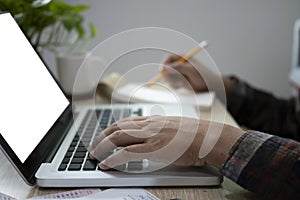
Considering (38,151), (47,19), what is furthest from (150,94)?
(38,151)

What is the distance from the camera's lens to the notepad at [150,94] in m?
1.09

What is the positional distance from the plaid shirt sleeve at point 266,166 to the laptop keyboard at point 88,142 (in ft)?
0.43

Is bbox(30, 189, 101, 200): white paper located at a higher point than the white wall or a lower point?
higher

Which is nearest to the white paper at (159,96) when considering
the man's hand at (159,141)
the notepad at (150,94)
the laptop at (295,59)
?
the notepad at (150,94)

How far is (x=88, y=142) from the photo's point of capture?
738 mm

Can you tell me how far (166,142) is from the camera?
2.01 ft

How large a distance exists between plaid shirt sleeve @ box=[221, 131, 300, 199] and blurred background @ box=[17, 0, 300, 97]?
1278 mm

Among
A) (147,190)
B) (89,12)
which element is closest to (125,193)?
(147,190)

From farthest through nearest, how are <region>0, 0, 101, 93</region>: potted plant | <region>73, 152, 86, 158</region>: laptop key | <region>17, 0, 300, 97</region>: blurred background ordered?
<region>17, 0, 300, 97</region>: blurred background, <region>0, 0, 101, 93</region>: potted plant, <region>73, 152, 86, 158</region>: laptop key

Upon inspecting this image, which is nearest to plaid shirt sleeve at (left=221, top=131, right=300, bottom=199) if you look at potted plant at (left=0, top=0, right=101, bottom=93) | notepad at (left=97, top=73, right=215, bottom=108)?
notepad at (left=97, top=73, right=215, bottom=108)

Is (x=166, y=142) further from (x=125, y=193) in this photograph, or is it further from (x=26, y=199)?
(x=26, y=199)

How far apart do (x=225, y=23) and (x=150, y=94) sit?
0.84 m

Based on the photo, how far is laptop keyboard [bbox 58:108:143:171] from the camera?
0.62 metres

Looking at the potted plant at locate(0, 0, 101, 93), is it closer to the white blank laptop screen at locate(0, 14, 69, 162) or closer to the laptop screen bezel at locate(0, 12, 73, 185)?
the white blank laptop screen at locate(0, 14, 69, 162)
